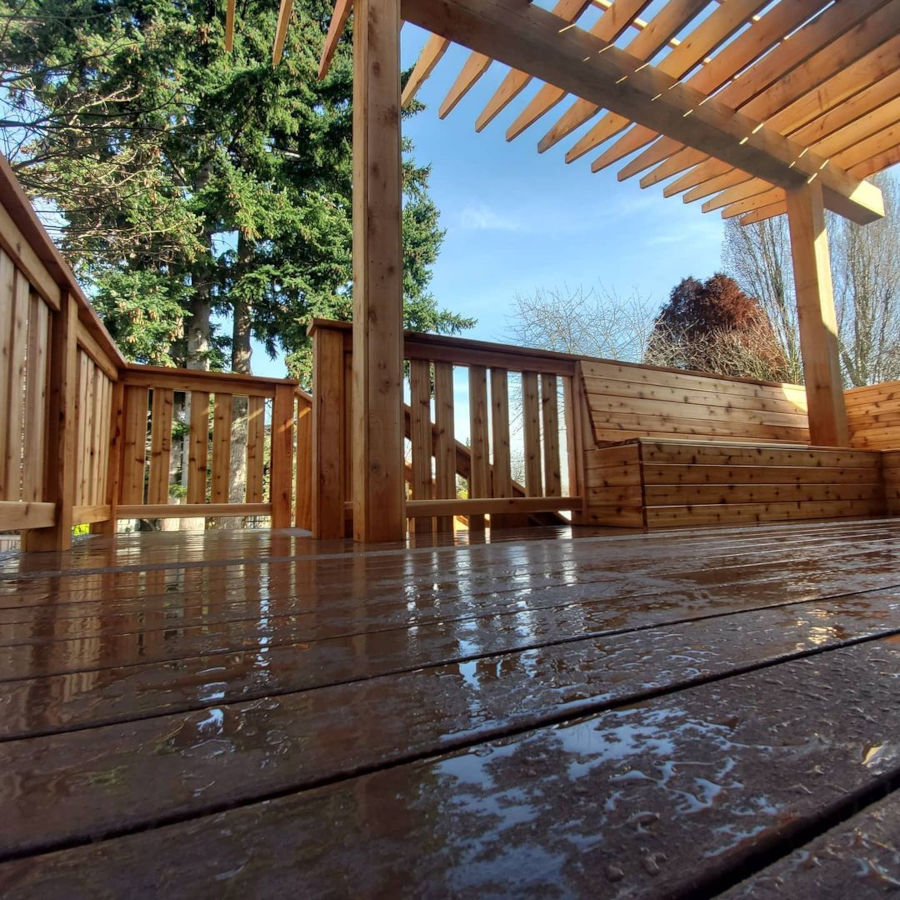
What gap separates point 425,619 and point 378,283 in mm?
1648

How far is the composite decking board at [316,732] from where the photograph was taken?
0.99 feet

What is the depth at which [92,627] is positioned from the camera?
742 millimetres

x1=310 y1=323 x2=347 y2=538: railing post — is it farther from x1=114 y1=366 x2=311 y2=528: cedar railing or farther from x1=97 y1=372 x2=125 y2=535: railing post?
x1=97 y1=372 x2=125 y2=535: railing post

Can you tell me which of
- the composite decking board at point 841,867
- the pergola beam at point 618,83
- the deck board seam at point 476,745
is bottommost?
the composite decking board at point 841,867

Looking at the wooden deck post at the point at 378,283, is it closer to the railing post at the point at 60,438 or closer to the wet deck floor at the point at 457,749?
the railing post at the point at 60,438

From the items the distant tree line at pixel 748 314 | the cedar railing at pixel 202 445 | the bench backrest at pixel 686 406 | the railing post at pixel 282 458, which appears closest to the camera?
the bench backrest at pixel 686 406

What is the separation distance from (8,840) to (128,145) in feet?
26.9

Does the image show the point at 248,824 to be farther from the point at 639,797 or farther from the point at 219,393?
the point at 219,393

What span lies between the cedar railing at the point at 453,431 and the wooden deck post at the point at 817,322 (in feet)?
6.29

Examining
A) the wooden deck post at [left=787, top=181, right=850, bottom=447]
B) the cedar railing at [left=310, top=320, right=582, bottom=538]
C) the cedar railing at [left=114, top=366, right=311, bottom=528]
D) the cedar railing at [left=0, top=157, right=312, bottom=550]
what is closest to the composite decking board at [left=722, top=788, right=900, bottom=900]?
the cedar railing at [left=0, top=157, right=312, bottom=550]

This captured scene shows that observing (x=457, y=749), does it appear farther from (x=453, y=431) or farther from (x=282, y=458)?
(x=282, y=458)

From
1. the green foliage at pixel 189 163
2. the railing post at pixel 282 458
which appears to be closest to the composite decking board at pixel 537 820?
the railing post at pixel 282 458

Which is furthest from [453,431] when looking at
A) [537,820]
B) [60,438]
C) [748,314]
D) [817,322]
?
[748,314]

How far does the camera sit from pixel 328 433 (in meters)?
2.40
